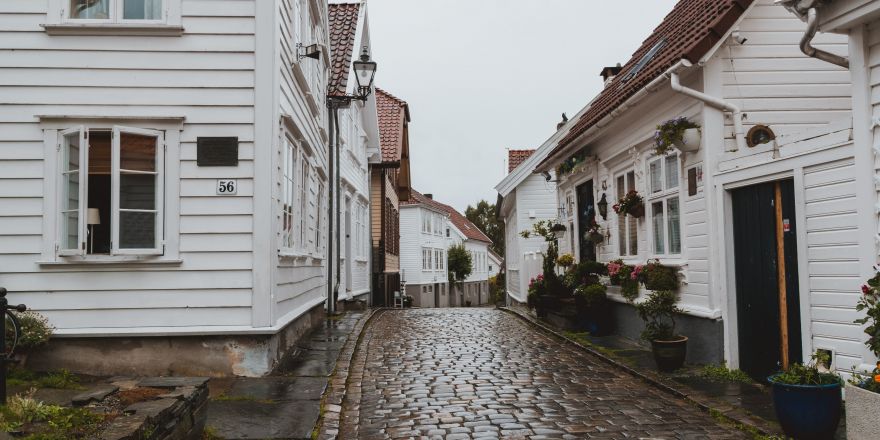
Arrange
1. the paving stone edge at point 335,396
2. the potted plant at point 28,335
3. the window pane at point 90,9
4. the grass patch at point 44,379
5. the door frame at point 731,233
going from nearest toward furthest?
the paving stone edge at point 335,396 → the door frame at point 731,233 → the grass patch at point 44,379 → the potted plant at point 28,335 → the window pane at point 90,9

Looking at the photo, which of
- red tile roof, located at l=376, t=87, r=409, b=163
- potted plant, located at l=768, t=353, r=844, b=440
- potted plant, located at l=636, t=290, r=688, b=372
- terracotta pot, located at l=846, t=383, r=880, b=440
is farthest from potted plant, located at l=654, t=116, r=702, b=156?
red tile roof, located at l=376, t=87, r=409, b=163

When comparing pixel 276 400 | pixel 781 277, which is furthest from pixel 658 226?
pixel 276 400

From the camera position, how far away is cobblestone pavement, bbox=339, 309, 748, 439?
236 inches

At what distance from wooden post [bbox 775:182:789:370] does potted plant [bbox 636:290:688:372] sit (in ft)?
4.38

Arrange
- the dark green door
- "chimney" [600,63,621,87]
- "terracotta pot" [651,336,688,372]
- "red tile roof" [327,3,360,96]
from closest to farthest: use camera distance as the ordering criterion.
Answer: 1. the dark green door
2. "terracotta pot" [651,336,688,372]
3. "red tile roof" [327,3,360,96]
4. "chimney" [600,63,621,87]

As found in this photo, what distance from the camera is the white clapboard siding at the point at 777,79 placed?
8.66 m

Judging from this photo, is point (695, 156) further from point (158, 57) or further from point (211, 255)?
point (158, 57)

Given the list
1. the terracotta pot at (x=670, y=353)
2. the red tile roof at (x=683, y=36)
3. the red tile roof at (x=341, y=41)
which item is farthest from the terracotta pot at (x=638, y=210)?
the red tile roof at (x=341, y=41)

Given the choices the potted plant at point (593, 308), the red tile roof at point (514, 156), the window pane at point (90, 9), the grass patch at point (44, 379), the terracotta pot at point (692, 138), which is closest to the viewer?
the grass patch at point (44, 379)

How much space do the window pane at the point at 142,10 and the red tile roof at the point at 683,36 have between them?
6.12 metres

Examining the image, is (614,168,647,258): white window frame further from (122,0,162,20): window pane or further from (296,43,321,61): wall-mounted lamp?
(122,0,162,20): window pane

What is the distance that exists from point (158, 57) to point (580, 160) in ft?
28.1

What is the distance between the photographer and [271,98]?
26.8 feet

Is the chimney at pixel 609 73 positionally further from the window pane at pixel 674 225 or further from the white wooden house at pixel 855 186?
the white wooden house at pixel 855 186
